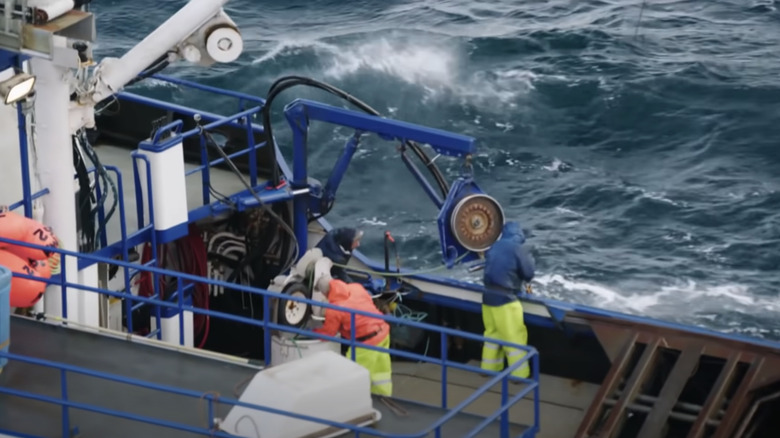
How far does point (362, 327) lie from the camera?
1369 cm

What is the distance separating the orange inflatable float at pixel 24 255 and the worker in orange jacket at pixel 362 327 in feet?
8.80

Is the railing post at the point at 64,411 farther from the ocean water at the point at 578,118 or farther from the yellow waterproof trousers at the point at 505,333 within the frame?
the ocean water at the point at 578,118

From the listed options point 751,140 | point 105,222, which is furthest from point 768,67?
point 105,222

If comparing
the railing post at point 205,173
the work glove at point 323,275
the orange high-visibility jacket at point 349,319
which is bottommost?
the orange high-visibility jacket at point 349,319

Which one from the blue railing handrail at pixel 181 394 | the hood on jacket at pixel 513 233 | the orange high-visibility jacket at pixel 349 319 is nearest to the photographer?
the blue railing handrail at pixel 181 394

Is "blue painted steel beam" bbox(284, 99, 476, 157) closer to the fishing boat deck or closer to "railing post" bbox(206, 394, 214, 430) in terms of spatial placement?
the fishing boat deck

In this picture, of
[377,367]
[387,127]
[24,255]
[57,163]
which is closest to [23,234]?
[24,255]

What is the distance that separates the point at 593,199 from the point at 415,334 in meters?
10.2

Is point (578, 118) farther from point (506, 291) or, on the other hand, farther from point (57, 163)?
point (57, 163)

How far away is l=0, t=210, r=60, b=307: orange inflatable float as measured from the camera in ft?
41.0

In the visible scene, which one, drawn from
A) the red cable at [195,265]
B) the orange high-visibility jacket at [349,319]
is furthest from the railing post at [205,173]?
the orange high-visibility jacket at [349,319]

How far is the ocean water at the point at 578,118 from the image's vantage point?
77.2 feet

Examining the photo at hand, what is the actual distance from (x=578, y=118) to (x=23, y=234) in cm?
1776

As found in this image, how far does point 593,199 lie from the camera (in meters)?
25.7
